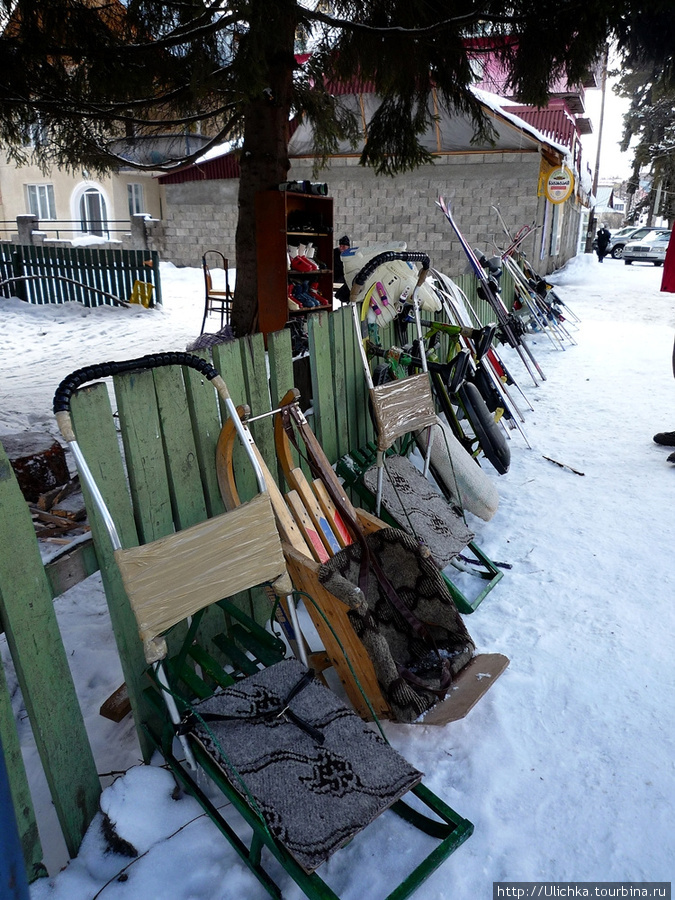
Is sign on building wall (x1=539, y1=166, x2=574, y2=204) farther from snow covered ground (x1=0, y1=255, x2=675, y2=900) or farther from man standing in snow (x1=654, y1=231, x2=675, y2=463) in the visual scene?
snow covered ground (x1=0, y1=255, x2=675, y2=900)

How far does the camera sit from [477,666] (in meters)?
2.18

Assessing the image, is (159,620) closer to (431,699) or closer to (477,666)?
(431,699)

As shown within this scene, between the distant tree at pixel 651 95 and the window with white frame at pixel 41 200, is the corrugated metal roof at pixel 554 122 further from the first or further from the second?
the window with white frame at pixel 41 200

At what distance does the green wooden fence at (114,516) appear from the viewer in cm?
152

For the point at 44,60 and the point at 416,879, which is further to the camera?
the point at 44,60

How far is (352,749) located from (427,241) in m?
14.0

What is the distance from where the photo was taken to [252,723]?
5.57 ft

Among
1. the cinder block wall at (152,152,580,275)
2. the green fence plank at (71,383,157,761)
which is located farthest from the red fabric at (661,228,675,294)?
the cinder block wall at (152,152,580,275)

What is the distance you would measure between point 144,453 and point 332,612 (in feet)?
2.60

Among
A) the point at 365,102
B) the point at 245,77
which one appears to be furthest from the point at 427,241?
the point at 245,77

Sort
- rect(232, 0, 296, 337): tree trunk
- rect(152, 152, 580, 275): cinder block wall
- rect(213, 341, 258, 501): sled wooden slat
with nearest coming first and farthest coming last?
rect(213, 341, 258, 501): sled wooden slat < rect(232, 0, 296, 337): tree trunk < rect(152, 152, 580, 275): cinder block wall

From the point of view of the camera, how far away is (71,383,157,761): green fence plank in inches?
66.0

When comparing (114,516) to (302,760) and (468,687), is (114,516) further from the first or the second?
(468,687)

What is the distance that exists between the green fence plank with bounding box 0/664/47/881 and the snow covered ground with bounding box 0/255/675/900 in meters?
0.08
